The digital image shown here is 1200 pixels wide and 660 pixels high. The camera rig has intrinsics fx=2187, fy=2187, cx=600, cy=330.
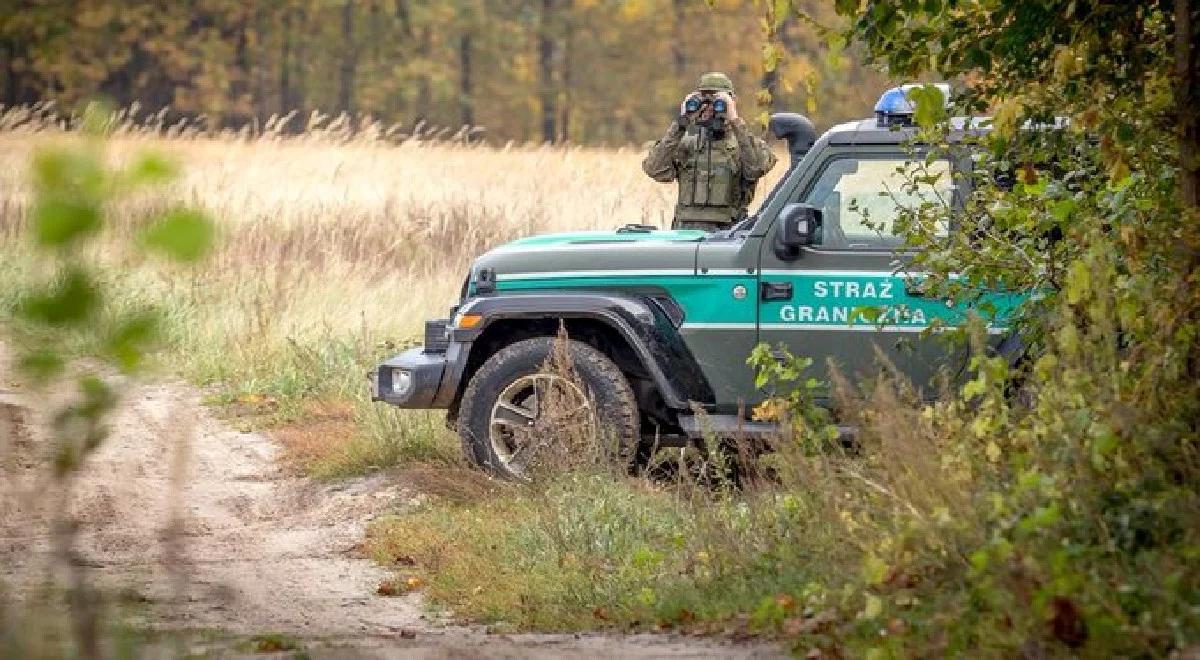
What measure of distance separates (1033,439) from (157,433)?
732 cm

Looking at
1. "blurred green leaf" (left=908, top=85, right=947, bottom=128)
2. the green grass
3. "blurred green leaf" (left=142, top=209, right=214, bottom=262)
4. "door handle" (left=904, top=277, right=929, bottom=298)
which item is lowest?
the green grass

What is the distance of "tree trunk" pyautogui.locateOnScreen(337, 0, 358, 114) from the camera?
52.8m

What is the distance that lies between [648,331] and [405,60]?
44.3 meters

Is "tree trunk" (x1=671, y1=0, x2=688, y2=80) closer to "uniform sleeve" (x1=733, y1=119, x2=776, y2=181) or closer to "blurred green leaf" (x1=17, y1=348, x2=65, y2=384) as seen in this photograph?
"uniform sleeve" (x1=733, y1=119, x2=776, y2=181)

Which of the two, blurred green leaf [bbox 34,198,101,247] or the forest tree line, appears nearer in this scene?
blurred green leaf [bbox 34,198,101,247]

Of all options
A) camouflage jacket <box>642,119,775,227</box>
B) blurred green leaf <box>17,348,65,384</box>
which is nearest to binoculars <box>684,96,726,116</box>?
camouflage jacket <box>642,119,775,227</box>

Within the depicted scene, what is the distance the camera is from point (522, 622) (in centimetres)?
706

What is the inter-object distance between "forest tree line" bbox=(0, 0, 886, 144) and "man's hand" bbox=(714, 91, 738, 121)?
113 feet

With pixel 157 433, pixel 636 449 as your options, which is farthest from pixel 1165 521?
pixel 157 433

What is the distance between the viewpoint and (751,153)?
11.6 meters

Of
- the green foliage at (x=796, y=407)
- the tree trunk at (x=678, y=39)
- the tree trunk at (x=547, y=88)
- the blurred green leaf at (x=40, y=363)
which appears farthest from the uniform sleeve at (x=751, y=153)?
the tree trunk at (x=547, y=88)

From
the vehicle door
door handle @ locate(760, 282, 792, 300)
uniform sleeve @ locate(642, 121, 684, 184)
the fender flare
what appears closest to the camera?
the vehicle door

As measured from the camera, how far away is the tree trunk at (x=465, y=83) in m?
52.7

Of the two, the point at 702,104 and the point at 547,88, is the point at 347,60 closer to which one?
the point at 547,88
